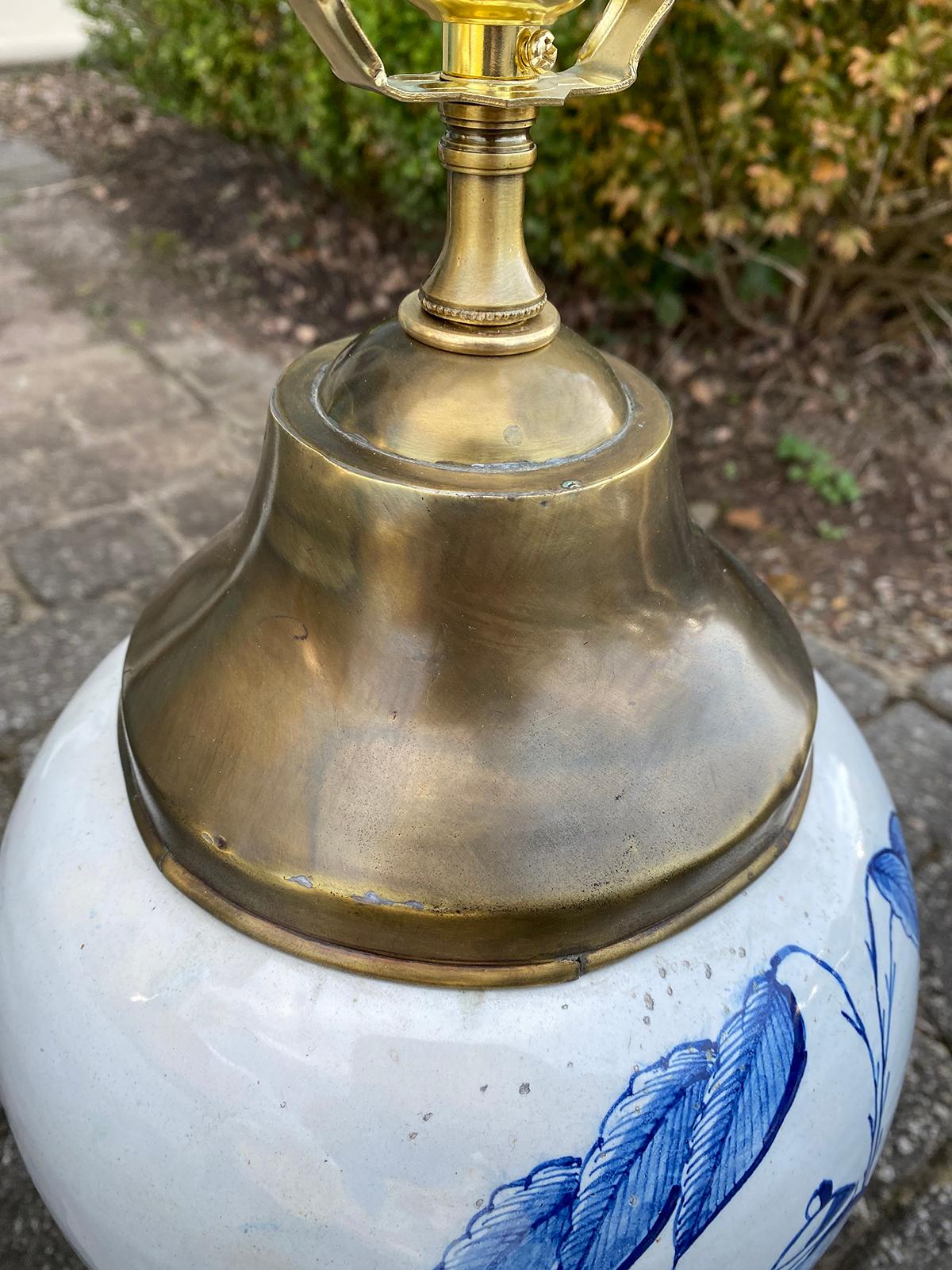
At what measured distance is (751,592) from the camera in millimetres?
1201

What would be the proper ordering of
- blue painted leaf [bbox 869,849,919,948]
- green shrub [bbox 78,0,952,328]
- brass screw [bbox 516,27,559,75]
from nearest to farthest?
brass screw [bbox 516,27,559,75] → blue painted leaf [bbox 869,849,919,948] → green shrub [bbox 78,0,952,328]

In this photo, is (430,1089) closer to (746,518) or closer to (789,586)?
(789,586)

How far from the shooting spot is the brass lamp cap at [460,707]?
0.94m

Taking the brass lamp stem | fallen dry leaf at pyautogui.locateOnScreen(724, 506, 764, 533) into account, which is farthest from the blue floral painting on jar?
fallen dry leaf at pyautogui.locateOnScreen(724, 506, 764, 533)

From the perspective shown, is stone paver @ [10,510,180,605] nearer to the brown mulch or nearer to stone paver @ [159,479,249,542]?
stone paver @ [159,479,249,542]

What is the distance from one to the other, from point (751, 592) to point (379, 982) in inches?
21.5

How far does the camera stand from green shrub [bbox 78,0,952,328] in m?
2.71

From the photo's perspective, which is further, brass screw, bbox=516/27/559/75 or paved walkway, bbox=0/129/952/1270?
paved walkway, bbox=0/129/952/1270

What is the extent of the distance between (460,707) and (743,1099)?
0.39 meters

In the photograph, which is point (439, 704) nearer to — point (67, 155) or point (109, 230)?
point (109, 230)

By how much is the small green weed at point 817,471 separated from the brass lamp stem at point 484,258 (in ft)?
7.63

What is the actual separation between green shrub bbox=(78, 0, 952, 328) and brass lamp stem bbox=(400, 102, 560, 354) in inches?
77.6

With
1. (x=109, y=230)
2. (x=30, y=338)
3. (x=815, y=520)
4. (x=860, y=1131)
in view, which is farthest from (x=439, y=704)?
(x=109, y=230)

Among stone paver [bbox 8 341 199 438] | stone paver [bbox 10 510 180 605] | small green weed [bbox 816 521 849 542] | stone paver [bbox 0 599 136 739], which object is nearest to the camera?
stone paver [bbox 0 599 136 739]
